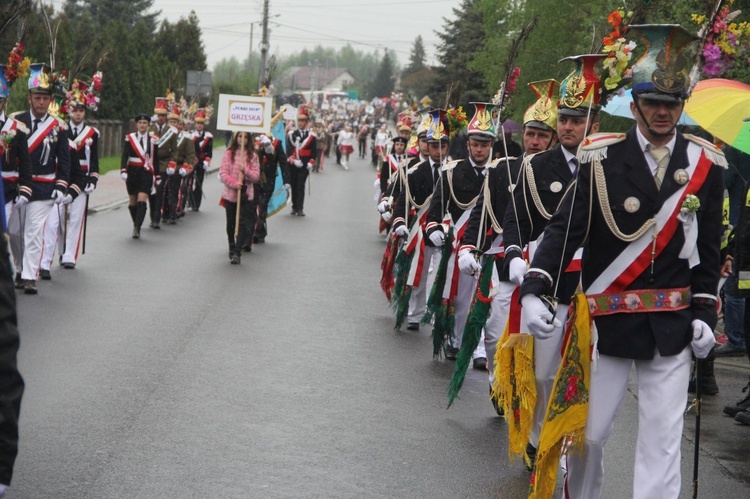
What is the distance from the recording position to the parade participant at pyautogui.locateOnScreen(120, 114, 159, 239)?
18422 millimetres

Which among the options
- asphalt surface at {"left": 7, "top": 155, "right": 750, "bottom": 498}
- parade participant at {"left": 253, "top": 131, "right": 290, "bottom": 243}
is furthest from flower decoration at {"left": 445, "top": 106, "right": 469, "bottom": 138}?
parade participant at {"left": 253, "top": 131, "right": 290, "bottom": 243}

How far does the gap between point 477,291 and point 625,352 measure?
9.00 feet

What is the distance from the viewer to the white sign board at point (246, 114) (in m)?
18.5

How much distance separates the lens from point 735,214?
1013cm

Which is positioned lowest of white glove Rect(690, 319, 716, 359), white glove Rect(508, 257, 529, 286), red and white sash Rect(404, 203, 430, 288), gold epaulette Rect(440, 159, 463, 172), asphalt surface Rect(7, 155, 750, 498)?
asphalt surface Rect(7, 155, 750, 498)

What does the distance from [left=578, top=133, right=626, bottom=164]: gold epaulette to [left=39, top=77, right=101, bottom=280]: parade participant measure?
8.43 metres

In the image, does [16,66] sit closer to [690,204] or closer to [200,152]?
[690,204]

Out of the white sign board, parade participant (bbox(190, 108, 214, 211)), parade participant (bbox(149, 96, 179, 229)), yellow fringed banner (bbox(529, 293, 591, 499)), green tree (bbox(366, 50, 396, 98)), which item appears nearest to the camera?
yellow fringed banner (bbox(529, 293, 591, 499))

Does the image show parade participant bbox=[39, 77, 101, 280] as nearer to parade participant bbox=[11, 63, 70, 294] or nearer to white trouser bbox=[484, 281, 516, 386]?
parade participant bbox=[11, 63, 70, 294]

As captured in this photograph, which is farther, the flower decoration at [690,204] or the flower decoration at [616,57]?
the flower decoration at [616,57]

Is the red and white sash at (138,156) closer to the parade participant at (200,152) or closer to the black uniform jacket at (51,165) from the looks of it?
the parade participant at (200,152)

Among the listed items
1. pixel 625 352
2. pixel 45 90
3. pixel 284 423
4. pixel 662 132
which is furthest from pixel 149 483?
pixel 45 90

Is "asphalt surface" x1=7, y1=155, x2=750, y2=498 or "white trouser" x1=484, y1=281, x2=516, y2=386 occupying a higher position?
"white trouser" x1=484, y1=281, x2=516, y2=386

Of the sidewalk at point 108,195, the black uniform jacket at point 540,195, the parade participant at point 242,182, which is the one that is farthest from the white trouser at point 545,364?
the sidewalk at point 108,195
